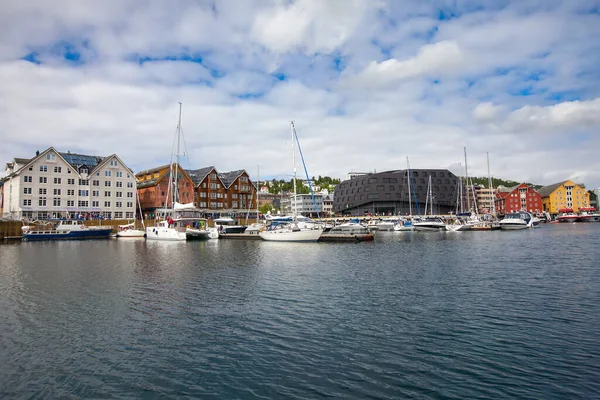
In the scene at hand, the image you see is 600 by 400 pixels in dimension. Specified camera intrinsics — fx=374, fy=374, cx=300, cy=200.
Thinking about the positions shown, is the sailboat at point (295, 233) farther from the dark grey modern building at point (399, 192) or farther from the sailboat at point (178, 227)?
the dark grey modern building at point (399, 192)

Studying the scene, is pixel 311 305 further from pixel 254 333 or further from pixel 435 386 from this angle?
pixel 435 386

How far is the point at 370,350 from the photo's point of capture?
41.6 feet

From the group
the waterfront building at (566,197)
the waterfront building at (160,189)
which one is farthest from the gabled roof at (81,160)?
the waterfront building at (566,197)

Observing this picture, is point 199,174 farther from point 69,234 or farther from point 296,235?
point 296,235

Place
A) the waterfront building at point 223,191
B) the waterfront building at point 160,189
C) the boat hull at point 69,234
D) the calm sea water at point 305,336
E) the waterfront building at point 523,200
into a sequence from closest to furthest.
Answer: the calm sea water at point 305,336 → the boat hull at point 69,234 → the waterfront building at point 160,189 → the waterfront building at point 223,191 → the waterfront building at point 523,200

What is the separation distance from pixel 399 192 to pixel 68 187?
126 meters

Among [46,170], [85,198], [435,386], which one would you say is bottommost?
[435,386]

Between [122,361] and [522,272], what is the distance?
1057 inches

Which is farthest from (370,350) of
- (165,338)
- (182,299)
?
(182,299)

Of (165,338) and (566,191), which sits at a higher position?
(566,191)

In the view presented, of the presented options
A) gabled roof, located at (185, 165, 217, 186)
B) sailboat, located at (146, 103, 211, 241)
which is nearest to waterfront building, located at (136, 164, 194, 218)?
gabled roof, located at (185, 165, 217, 186)

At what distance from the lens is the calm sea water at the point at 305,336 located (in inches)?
408

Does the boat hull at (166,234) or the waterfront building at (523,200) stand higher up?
the waterfront building at (523,200)

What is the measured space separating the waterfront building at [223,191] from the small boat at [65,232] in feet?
109
